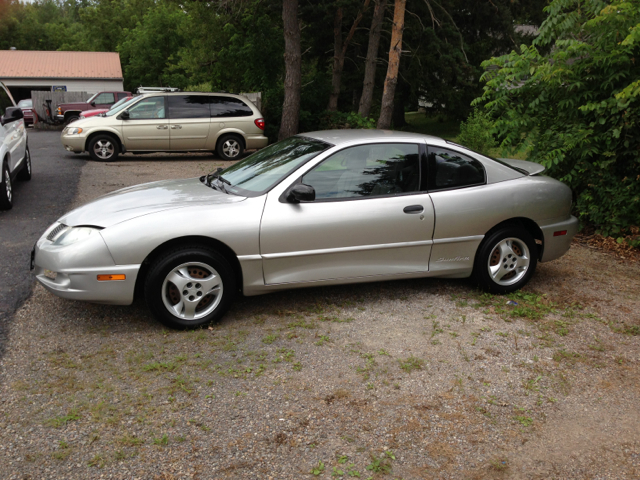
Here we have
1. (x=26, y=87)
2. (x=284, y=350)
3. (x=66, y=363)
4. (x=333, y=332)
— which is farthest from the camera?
(x=26, y=87)

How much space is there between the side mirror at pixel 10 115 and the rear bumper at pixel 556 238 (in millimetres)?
7711


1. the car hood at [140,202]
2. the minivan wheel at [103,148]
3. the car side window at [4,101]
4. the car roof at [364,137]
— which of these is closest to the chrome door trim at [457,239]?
the car roof at [364,137]

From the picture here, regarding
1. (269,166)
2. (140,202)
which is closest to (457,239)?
(269,166)

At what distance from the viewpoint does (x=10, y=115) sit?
882cm

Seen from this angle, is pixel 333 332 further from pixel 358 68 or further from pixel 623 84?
pixel 358 68

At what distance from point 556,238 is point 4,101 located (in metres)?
8.80

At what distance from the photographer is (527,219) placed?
18.4ft

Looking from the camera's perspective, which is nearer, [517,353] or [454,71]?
[517,353]

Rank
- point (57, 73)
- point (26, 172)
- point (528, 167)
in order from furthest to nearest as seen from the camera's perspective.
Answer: point (57, 73)
point (26, 172)
point (528, 167)

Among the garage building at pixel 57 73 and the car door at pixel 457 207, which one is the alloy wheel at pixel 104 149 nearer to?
the car door at pixel 457 207

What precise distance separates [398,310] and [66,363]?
2.76m

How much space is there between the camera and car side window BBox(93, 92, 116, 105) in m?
25.5

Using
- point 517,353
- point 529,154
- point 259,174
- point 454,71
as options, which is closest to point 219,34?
point 454,71

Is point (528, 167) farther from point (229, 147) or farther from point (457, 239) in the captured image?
point (229, 147)
